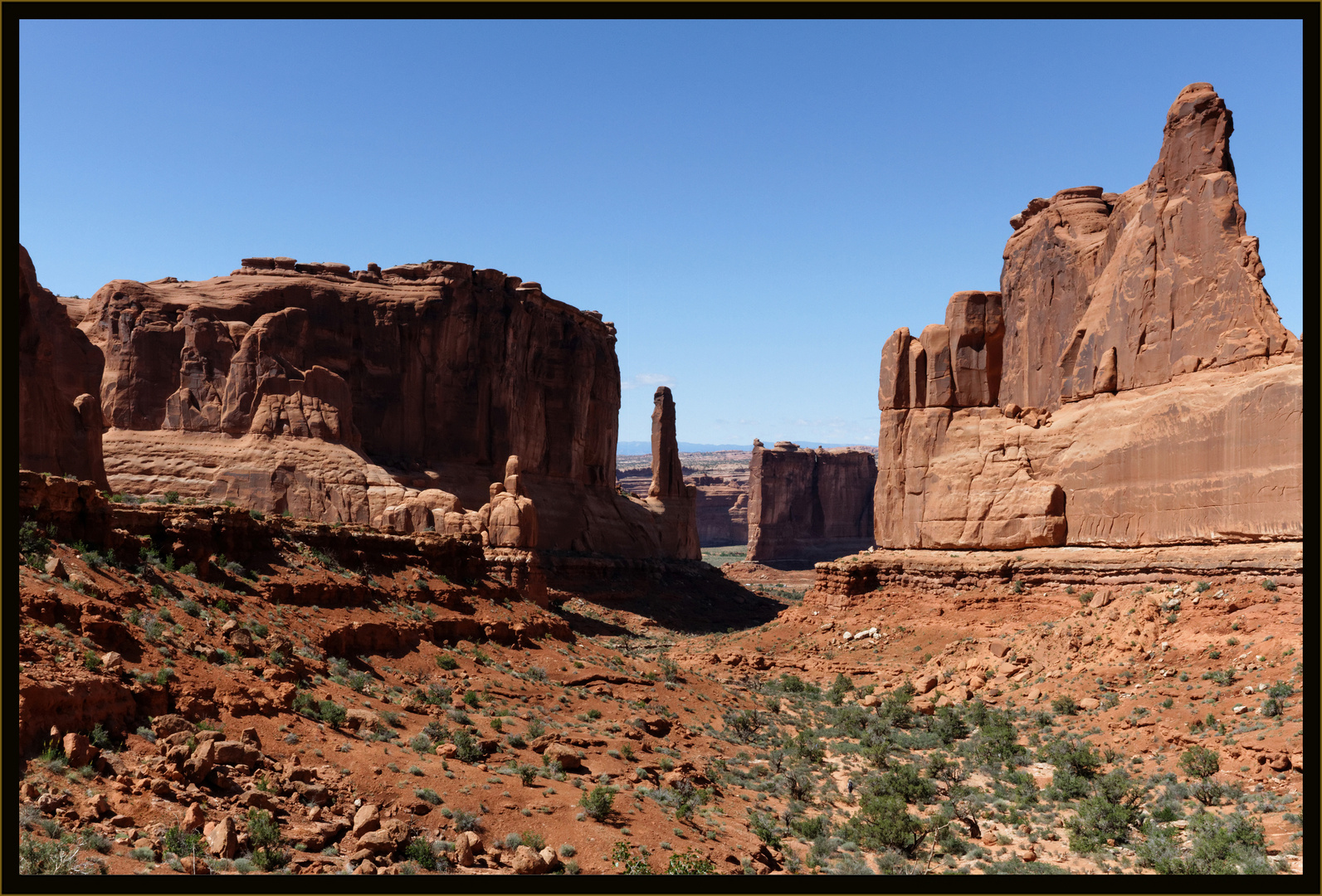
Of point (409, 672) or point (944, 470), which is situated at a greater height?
point (944, 470)

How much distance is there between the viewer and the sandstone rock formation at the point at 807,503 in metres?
124

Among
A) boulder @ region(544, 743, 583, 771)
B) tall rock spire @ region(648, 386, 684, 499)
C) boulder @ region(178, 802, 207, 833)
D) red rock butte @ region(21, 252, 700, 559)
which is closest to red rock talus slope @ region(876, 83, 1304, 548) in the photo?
boulder @ region(544, 743, 583, 771)

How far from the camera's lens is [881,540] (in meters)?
49.0

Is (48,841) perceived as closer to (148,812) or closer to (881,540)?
(148,812)

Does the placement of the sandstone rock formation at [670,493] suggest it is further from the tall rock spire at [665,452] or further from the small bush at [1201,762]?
the small bush at [1201,762]

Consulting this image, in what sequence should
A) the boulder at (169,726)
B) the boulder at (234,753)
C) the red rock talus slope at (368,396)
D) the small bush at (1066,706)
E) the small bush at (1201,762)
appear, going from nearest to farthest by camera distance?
the boulder at (234,753) → the boulder at (169,726) → the small bush at (1201,762) → the small bush at (1066,706) → the red rock talus slope at (368,396)

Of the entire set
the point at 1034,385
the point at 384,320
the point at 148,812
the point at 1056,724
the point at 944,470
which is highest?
the point at 384,320

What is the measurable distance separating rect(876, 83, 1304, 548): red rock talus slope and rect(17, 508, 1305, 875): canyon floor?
3351mm

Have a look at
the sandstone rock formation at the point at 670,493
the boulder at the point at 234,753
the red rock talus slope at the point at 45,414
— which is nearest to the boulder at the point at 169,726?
the boulder at the point at 234,753

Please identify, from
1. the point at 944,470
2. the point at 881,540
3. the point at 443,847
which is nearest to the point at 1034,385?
the point at 944,470

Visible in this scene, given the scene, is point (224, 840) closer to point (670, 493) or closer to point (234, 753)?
point (234, 753)

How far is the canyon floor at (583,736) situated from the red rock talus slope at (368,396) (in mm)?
22367

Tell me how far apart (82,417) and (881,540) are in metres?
35.5

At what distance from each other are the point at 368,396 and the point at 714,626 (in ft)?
99.0
